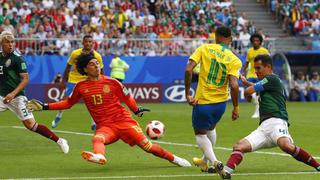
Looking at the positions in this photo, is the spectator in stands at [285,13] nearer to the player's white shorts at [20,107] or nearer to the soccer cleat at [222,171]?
the player's white shorts at [20,107]

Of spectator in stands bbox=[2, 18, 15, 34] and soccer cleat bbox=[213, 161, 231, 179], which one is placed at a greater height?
soccer cleat bbox=[213, 161, 231, 179]

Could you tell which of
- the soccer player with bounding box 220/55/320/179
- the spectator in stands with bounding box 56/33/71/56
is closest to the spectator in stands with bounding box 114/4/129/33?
the spectator in stands with bounding box 56/33/71/56

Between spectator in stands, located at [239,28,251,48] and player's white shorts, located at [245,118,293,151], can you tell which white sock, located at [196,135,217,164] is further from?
spectator in stands, located at [239,28,251,48]

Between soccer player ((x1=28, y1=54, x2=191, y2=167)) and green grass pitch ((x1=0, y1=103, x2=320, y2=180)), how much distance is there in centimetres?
47

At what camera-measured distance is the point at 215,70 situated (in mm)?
13234

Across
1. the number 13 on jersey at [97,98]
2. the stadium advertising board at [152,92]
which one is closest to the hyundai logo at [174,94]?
the stadium advertising board at [152,92]

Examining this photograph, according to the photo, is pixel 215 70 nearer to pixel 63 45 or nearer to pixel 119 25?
pixel 63 45

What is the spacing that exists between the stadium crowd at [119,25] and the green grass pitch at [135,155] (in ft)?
35.4

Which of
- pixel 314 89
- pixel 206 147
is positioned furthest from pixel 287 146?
pixel 314 89

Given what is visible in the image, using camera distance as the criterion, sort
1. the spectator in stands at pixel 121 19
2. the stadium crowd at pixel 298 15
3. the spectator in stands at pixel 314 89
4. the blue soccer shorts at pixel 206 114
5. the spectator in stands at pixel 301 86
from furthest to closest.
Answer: the stadium crowd at pixel 298 15 < the spectator in stands at pixel 314 89 < the spectator in stands at pixel 301 86 < the spectator in stands at pixel 121 19 < the blue soccer shorts at pixel 206 114

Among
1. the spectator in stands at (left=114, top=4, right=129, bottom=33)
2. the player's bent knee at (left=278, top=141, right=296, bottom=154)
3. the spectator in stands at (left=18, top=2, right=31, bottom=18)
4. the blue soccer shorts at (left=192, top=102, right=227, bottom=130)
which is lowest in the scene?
the spectator in stands at (left=114, top=4, right=129, bottom=33)

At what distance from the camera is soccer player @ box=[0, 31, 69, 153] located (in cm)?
1625

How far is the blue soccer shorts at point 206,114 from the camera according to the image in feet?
43.1

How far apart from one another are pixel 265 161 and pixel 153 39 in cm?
2381
